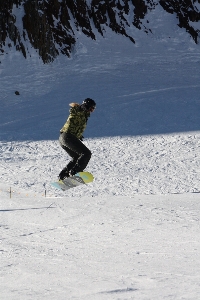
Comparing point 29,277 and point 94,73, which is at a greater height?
point 29,277

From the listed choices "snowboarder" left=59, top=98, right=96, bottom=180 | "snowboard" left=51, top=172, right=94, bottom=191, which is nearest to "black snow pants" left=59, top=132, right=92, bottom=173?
"snowboarder" left=59, top=98, right=96, bottom=180

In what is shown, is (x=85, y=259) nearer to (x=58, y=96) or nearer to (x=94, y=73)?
(x=58, y=96)

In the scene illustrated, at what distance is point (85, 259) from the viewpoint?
5.90 metres

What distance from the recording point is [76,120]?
8.86m

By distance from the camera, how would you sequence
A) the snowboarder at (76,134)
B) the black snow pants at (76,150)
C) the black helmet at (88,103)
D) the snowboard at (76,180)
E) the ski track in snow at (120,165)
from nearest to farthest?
the black helmet at (88,103)
the snowboarder at (76,134)
the black snow pants at (76,150)
the snowboard at (76,180)
the ski track in snow at (120,165)

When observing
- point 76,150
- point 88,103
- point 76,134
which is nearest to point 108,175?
point 76,150

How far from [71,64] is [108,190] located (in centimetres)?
1488

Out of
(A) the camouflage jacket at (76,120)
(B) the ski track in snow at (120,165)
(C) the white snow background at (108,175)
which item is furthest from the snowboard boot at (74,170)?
(B) the ski track in snow at (120,165)

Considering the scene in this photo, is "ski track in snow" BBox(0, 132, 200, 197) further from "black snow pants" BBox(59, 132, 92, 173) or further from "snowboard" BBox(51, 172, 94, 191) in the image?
"black snow pants" BBox(59, 132, 92, 173)

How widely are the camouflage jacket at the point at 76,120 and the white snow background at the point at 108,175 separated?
1.26 metres

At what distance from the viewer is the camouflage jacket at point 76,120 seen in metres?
8.65

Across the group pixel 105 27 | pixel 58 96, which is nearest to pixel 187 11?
pixel 105 27

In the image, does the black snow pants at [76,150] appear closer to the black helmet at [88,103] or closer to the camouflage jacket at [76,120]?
the camouflage jacket at [76,120]

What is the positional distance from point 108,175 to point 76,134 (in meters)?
3.18
